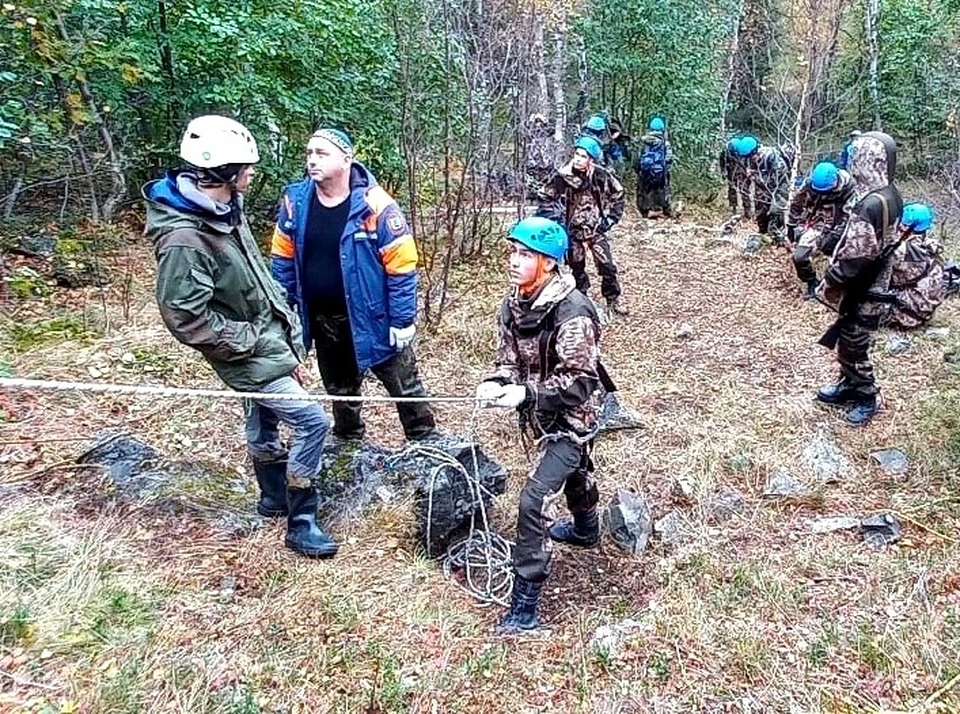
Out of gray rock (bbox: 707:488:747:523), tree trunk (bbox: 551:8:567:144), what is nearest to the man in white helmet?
gray rock (bbox: 707:488:747:523)

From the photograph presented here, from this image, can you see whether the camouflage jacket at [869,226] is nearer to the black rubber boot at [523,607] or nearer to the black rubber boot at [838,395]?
the black rubber boot at [838,395]

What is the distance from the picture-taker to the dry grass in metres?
3.02

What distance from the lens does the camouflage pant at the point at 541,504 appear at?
141 inches

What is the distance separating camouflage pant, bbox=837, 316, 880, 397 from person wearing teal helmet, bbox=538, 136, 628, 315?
289 cm

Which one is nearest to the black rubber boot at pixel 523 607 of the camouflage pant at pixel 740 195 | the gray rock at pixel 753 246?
the gray rock at pixel 753 246

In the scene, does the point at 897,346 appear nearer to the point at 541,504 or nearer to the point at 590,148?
the point at 590,148

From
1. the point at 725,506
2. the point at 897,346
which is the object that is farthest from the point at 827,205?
the point at 725,506

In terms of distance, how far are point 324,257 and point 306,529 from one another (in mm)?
1412

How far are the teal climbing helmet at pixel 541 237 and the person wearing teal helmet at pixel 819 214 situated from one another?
531cm

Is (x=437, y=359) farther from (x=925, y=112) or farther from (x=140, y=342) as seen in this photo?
(x=925, y=112)

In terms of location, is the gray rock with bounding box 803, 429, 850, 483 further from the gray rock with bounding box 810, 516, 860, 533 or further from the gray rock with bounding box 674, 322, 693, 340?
the gray rock with bounding box 674, 322, 693, 340

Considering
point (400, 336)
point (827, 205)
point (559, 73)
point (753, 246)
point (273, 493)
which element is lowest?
point (753, 246)

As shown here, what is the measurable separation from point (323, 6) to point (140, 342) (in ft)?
13.0

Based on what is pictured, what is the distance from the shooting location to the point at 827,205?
8.08 metres
